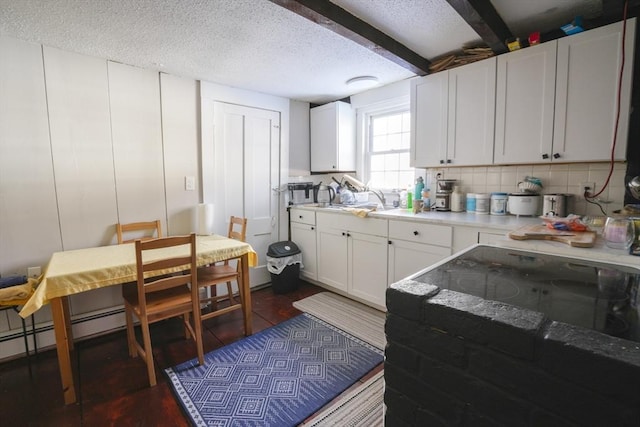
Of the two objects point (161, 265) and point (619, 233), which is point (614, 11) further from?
point (161, 265)

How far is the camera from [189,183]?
2949 millimetres

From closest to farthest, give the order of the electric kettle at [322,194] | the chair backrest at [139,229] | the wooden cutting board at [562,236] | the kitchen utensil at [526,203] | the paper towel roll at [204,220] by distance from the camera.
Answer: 1. the wooden cutting board at [562,236]
2. the kitchen utensil at [526,203]
3. the chair backrest at [139,229]
4. the paper towel roll at [204,220]
5. the electric kettle at [322,194]

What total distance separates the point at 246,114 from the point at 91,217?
175 centimetres

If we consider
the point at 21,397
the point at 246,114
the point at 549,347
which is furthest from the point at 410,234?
the point at 21,397

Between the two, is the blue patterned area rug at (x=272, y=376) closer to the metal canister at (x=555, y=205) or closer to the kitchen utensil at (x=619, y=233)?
the kitchen utensil at (x=619, y=233)

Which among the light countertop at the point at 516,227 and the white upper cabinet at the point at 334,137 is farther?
the white upper cabinet at the point at 334,137

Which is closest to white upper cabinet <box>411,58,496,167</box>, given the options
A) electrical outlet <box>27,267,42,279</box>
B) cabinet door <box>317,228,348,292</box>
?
cabinet door <box>317,228,348,292</box>

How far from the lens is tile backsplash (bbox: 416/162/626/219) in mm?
2045

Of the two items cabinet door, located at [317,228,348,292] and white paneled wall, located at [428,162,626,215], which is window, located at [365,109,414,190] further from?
cabinet door, located at [317,228,348,292]

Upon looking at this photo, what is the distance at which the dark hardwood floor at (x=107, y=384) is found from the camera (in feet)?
5.39

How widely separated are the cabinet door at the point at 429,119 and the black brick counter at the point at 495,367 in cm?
206

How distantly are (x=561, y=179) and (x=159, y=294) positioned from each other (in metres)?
3.03

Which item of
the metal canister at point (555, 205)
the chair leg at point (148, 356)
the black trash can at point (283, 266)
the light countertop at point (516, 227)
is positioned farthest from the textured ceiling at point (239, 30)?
the chair leg at point (148, 356)

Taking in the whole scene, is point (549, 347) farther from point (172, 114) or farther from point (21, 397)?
point (172, 114)
